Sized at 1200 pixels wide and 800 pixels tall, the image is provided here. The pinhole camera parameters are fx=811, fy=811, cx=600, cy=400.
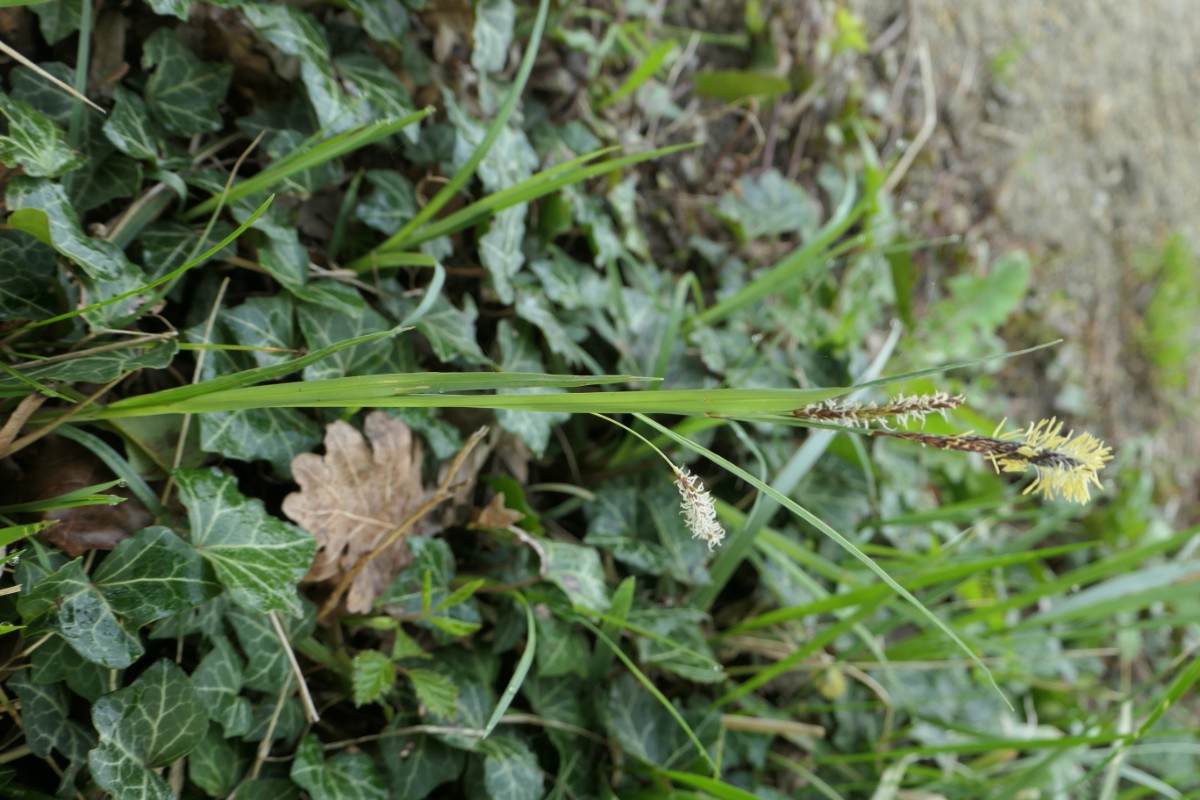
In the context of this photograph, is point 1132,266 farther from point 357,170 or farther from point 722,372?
point 357,170

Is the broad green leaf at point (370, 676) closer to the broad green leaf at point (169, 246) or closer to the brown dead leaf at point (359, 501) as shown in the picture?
the brown dead leaf at point (359, 501)

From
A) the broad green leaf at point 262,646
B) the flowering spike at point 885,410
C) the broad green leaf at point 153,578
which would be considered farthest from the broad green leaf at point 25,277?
the flowering spike at point 885,410

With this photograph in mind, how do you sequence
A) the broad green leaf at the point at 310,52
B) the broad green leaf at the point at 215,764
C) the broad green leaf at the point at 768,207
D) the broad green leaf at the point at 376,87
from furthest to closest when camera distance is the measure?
the broad green leaf at the point at 768,207, the broad green leaf at the point at 376,87, the broad green leaf at the point at 310,52, the broad green leaf at the point at 215,764

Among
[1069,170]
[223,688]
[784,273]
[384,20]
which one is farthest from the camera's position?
[1069,170]

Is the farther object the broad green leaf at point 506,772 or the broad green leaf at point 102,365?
the broad green leaf at point 506,772

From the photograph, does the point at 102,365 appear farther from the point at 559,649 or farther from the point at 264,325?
the point at 559,649

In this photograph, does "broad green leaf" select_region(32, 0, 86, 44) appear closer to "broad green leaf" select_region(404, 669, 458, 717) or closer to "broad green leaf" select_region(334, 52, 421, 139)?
"broad green leaf" select_region(334, 52, 421, 139)

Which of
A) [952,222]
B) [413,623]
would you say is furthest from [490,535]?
[952,222]

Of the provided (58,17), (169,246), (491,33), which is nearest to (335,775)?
(169,246)
